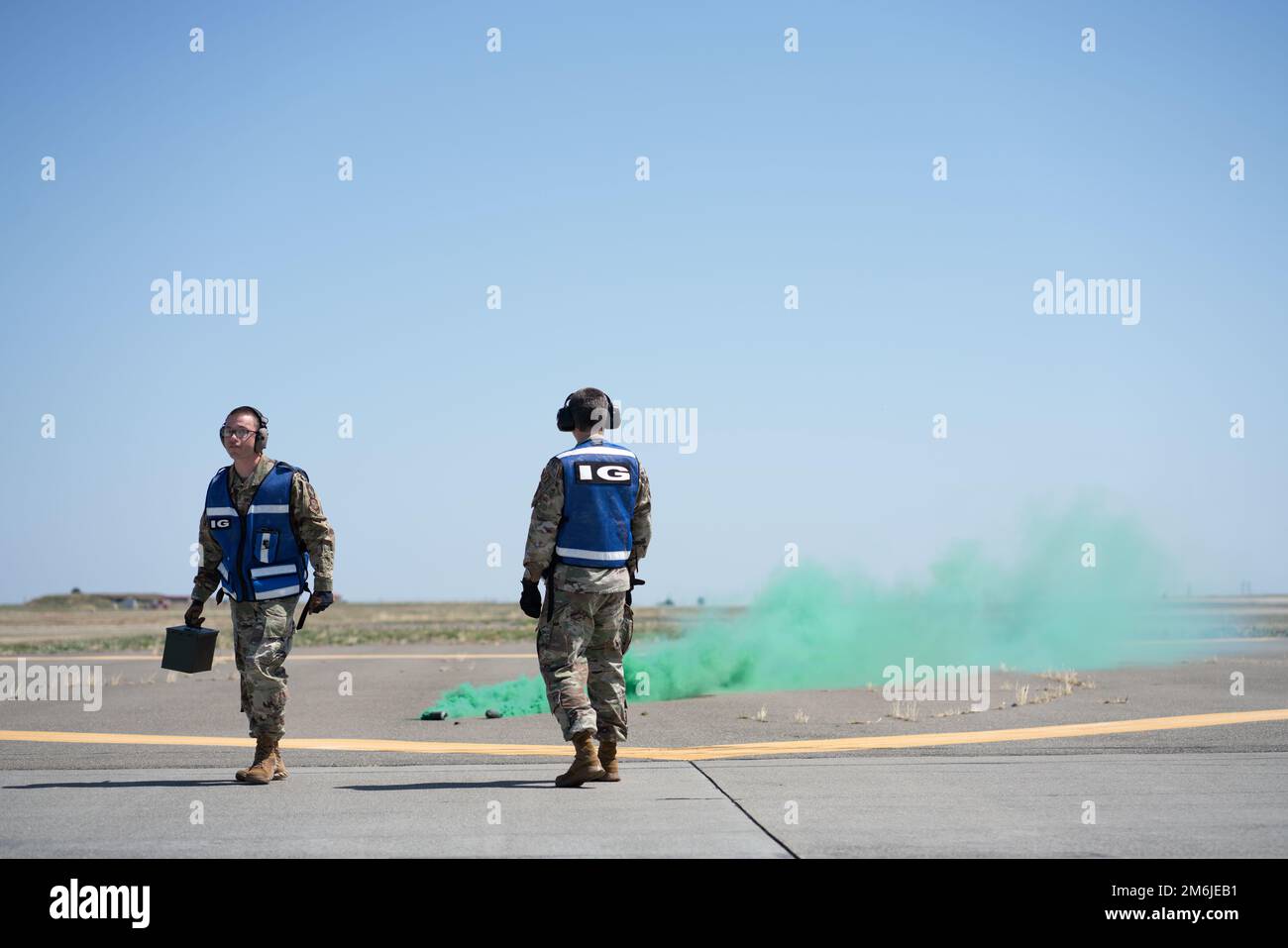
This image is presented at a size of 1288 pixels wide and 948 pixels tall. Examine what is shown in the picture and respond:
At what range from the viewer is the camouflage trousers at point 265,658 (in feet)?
29.6

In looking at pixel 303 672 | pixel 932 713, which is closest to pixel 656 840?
pixel 932 713

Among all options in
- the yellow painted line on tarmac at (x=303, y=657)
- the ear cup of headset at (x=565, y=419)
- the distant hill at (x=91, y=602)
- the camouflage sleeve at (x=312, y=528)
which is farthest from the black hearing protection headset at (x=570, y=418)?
the distant hill at (x=91, y=602)

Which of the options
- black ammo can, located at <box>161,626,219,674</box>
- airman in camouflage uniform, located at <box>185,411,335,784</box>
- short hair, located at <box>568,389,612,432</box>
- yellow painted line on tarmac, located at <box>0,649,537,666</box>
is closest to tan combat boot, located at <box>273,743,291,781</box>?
airman in camouflage uniform, located at <box>185,411,335,784</box>

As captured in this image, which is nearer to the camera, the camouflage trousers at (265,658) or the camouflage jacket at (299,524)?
the camouflage trousers at (265,658)

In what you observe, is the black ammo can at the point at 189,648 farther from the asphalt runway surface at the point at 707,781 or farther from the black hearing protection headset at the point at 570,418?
the black hearing protection headset at the point at 570,418

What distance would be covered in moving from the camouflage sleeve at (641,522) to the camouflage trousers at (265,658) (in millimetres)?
2406

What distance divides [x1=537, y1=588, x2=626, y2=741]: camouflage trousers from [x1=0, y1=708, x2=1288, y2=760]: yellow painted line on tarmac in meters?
1.61

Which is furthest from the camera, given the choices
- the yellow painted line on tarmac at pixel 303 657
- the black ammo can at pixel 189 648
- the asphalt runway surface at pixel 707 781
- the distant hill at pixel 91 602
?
the distant hill at pixel 91 602

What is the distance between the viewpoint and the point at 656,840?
6387 mm

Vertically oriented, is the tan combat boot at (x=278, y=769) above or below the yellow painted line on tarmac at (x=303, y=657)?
above

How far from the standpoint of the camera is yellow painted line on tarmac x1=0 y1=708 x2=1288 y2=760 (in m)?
10.9

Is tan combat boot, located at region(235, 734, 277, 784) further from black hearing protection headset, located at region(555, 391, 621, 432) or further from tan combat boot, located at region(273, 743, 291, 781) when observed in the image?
black hearing protection headset, located at region(555, 391, 621, 432)
